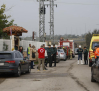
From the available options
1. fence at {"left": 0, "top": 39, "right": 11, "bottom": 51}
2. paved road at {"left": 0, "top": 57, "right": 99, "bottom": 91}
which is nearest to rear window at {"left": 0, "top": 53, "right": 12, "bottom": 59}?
paved road at {"left": 0, "top": 57, "right": 99, "bottom": 91}

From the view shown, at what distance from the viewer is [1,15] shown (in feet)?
118

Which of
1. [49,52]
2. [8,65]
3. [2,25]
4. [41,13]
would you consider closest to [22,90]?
[8,65]

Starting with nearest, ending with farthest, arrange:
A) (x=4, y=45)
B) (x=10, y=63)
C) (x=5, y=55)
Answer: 1. (x=10, y=63)
2. (x=5, y=55)
3. (x=4, y=45)

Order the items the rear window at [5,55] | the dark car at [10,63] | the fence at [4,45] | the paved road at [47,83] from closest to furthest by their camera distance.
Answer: the paved road at [47,83] → the dark car at [10,63] → the rear window at [5,55] → the fence at [4,45]

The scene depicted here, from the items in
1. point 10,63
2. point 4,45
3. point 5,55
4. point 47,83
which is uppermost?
point 4,45

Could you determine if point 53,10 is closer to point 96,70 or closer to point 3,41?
point 3,41

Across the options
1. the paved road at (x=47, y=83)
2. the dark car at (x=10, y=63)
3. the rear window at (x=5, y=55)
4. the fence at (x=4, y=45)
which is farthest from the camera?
the fence at (x=4, y=45)

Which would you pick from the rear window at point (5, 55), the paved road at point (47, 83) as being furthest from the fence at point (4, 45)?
the paved road at point (47, 83)

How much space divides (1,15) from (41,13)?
21.0ft

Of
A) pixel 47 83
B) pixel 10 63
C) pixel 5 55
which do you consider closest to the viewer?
pixel 47 83

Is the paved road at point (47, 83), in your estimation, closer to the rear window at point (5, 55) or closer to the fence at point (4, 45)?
the rear window at point (5, 55)

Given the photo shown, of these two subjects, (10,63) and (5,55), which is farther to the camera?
(5,55)

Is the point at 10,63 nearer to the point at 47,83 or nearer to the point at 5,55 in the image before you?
the point at 5,55

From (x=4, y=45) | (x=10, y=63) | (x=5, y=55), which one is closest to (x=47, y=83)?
(x=10, y=63)
